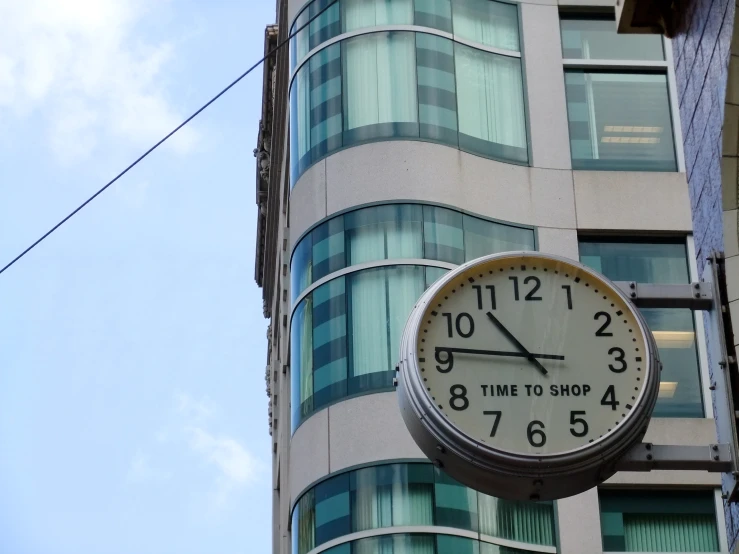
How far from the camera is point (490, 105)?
885 inches

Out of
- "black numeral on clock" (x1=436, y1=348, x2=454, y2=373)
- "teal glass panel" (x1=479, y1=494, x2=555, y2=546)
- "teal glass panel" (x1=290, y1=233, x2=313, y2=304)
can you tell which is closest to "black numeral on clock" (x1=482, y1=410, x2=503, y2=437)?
"black numeral on clock" (x1=436, y1=348, x2=454, y2=373)

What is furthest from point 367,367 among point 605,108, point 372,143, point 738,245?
point 738,245

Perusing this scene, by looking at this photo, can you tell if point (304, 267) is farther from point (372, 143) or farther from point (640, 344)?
point (640, 344)

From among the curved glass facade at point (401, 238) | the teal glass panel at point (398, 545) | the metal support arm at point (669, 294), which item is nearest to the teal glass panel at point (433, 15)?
the curved glass facade at point (401, 238)

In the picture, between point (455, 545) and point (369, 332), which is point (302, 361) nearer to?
point (369, 332)

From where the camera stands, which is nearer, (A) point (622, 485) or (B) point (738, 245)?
(B) point (738, 245)

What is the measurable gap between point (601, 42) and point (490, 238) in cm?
444

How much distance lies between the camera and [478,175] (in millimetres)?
21578

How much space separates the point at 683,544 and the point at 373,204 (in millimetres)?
6294

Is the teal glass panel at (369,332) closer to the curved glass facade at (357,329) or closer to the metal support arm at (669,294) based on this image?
the curved glass facade at (357,329)

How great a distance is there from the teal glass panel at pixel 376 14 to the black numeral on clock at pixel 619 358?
49.1 ft

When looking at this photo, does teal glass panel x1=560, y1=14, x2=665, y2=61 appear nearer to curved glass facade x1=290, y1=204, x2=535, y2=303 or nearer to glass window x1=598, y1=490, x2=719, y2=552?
curved glass facade x1=290, y1=204, x2=535, y2=303

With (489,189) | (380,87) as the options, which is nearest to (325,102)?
(380,87)

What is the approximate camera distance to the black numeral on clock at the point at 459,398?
7719 millimetres
